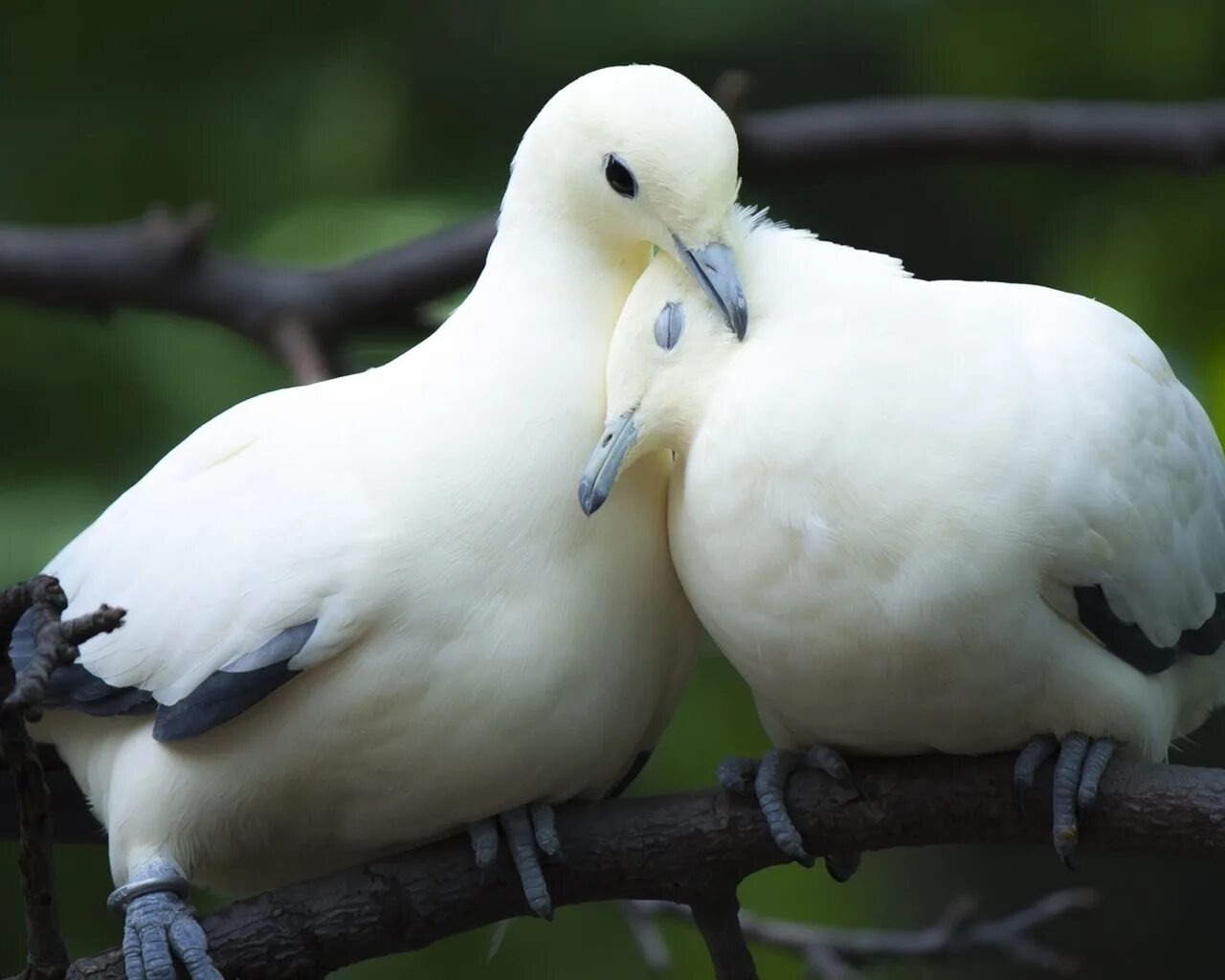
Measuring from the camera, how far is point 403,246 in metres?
1.92

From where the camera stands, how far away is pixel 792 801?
3.57ft

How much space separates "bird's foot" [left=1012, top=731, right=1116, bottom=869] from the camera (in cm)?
103

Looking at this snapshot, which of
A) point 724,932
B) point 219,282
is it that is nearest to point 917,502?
point 724,932

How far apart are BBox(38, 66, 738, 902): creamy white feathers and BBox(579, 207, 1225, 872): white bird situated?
5cm

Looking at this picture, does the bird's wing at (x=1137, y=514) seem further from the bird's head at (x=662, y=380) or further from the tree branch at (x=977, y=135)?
the tree branch at (x=977, y=135)

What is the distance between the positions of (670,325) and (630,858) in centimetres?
34

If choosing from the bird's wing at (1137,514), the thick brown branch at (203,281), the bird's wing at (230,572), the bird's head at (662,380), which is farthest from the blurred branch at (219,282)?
the bird's wing at (1137,514)

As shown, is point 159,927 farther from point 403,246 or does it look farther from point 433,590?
point 403,246

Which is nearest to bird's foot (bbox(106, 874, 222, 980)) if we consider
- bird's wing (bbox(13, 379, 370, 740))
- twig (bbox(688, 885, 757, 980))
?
bird's wing (bbox(13, 379, 370, 740))

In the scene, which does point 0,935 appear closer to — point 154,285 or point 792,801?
point 154,285

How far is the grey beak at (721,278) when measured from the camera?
1030 mm

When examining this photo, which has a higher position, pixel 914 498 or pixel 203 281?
pixel 203 281

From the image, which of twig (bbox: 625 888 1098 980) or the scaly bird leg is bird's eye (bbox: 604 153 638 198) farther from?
twig (bbox: 625 888 1098 980)

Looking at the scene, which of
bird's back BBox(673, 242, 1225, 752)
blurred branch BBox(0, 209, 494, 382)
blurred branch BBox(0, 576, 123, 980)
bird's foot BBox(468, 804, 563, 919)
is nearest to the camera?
blurred branch BBox(0, 576, 123, 980)
